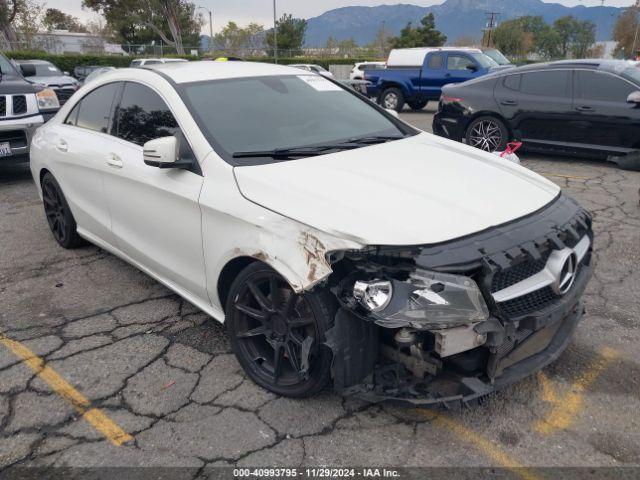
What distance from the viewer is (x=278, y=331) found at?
263 centimetres

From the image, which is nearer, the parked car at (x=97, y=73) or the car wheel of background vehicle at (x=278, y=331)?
the car wheel of background vehicle at (x=278, y=331)

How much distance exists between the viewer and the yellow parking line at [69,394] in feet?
8.27

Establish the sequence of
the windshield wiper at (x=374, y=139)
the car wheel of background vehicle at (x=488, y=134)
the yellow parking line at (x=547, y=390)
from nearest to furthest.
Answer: the yellow parking line at (x=547, y=390) < the windshield wiper at (x=374, y=139) < the car wheel of background vehicle at (x=488, y=134)

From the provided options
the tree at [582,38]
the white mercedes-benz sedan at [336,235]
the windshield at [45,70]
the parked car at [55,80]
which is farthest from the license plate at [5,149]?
the tree at [582,38]

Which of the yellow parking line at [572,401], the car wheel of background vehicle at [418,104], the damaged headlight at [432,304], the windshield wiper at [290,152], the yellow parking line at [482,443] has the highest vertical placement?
the windshield wiper at [290,152]

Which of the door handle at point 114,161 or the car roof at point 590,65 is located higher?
the car roof at point 590,65

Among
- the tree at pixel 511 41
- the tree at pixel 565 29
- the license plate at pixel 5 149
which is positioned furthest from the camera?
the tree at pixel 565 29

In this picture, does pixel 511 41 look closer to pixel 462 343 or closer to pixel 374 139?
pixel 374 139

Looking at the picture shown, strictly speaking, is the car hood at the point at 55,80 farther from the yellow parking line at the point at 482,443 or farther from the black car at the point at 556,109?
the yellow parking line at the point at 482,443

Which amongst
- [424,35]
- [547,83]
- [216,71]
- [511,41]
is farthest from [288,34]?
[216,71]

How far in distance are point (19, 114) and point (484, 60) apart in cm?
1261

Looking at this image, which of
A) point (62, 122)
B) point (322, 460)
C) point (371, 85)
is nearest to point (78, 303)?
point (62, 122)

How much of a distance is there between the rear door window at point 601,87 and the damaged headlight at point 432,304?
6.58 metres

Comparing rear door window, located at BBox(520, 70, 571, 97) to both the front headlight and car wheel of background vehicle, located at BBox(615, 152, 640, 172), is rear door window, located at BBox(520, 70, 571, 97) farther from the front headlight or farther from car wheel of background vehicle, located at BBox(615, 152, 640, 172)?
the front headlight
